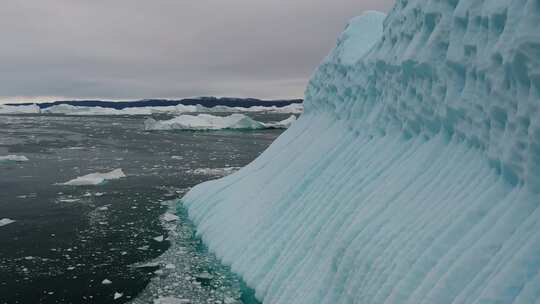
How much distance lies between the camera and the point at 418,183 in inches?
221

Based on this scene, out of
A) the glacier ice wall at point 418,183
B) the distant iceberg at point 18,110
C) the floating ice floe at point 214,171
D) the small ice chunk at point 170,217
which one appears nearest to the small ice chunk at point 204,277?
the glacier ice wall at point 418,183

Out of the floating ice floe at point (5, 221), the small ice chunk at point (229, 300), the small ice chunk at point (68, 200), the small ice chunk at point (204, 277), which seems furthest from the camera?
the small ice chunk at point (68, 200)

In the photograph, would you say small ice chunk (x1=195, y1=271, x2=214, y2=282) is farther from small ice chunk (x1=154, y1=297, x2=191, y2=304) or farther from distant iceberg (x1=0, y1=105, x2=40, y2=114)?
distant iceberg (x1=0, y1=105, x2=40, y2=114)

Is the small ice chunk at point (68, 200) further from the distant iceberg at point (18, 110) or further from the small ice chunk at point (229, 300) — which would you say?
the distant iceberg at point (18, 110)

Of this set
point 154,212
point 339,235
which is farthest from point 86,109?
point 339,235

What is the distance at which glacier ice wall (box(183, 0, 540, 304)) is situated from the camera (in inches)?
161

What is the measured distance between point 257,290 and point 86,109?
113 meters

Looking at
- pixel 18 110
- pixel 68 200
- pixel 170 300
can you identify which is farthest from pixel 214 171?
pixel 18 110

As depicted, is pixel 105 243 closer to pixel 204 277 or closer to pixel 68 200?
pixel 204 277

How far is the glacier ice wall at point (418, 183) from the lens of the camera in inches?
161

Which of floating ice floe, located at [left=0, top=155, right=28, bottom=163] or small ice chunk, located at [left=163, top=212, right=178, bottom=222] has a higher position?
Result: small ice chunk, located at [left=163, top=212, right=178, bottom=222]

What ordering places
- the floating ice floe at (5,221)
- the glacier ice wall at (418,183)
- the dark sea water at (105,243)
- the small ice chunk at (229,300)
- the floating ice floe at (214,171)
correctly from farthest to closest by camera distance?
1. the floating ice floe at (214,171)
2. the floating ice floe at (5,221)
3. the dark sea water at (105,243)
4. the small ice chunk at (229,300)
5. the glacier ice wall at (418,183)

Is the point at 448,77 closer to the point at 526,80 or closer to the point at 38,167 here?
the point at 526,80

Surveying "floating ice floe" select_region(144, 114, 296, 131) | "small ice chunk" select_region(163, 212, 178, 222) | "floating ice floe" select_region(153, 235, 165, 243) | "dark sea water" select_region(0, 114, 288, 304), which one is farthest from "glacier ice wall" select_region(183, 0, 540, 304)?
"floating ice floe" select_region(144, 114, 296, 131)
